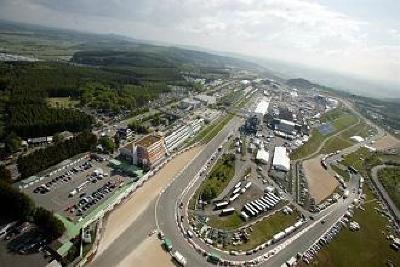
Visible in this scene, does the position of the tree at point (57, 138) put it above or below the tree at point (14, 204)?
below

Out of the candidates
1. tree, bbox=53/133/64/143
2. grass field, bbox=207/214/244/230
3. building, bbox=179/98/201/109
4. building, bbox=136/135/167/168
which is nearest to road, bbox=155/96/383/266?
grass field, bbox=207/214/244/230

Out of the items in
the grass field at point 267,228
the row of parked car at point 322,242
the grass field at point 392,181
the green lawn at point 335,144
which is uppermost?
the grass field at point 267,228

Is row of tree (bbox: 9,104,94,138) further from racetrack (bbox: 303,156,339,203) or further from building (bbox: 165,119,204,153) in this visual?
racetrack (bbox: 303,156,339,203)

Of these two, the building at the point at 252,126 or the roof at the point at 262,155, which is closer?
the roof at the point at 262,155

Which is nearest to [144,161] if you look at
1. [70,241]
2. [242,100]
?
[70,241]

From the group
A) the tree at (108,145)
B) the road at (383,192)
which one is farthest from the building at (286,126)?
the tree at (108,145)

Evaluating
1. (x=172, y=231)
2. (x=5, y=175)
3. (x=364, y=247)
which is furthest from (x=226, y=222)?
(x=5, y=175)

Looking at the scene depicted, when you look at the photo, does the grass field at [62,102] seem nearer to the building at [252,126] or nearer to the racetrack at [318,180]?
the building at [252,126]
